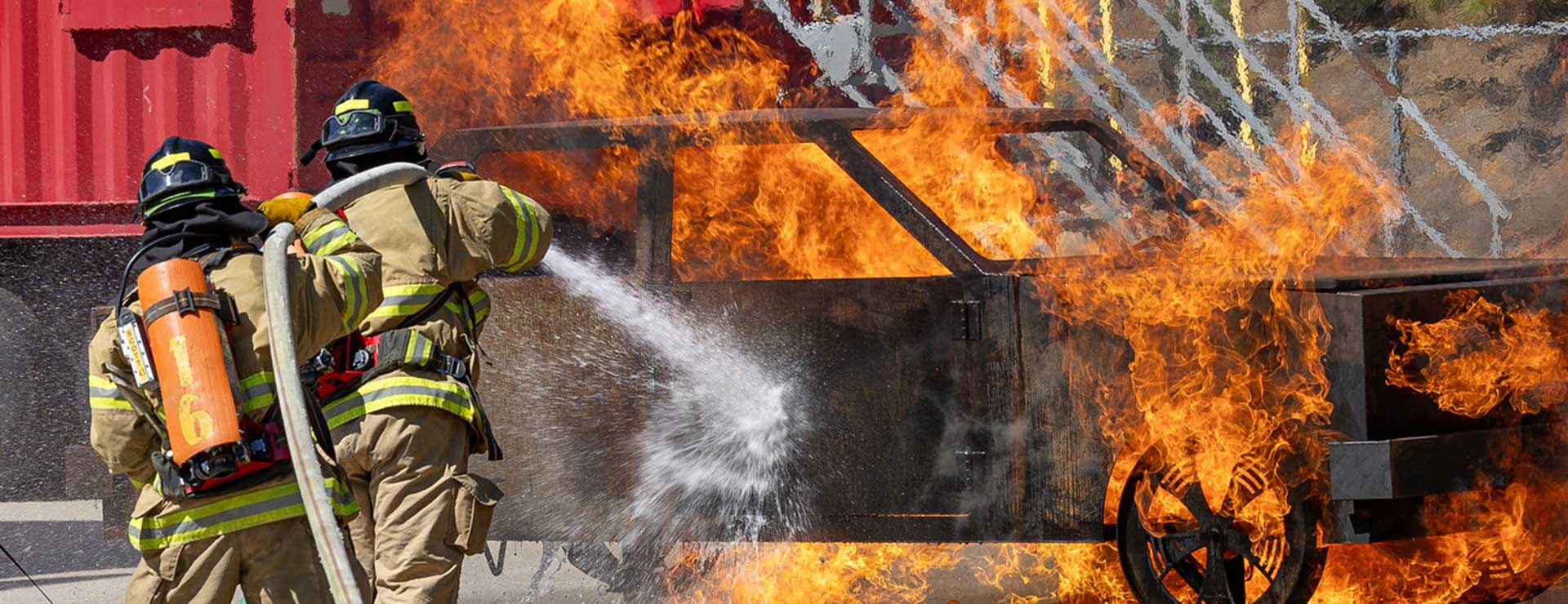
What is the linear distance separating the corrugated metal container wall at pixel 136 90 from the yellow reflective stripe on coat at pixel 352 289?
14.4ft

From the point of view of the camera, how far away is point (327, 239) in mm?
3771

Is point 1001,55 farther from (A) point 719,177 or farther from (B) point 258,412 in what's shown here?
(B) point 258,412

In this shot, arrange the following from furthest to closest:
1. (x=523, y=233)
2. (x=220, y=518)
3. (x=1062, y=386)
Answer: (x=1062, y=386) → (x=523, y=233) → (x=220, y=518)

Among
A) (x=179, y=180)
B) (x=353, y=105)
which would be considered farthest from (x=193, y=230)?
(x=353, y=105)

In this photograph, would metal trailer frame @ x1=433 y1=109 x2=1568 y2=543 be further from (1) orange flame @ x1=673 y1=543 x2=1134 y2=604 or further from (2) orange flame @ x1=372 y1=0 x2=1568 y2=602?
(1) orange flame @ x1=673 y1=543 x2=1134 y2=604

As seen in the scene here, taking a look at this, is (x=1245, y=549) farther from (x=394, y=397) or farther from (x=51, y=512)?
(x=51, y=512)

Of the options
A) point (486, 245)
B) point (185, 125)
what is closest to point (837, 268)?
point (486, 245)

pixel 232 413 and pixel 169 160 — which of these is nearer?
pixel 232 413

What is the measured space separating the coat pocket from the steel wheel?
6.19ft

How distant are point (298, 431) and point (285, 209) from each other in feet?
2.67

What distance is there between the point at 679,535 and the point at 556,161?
4.19 ft

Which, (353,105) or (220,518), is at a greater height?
(353,105)

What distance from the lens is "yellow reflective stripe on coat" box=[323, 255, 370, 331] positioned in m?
3.58

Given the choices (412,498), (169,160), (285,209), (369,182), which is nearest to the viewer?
(169,160)
